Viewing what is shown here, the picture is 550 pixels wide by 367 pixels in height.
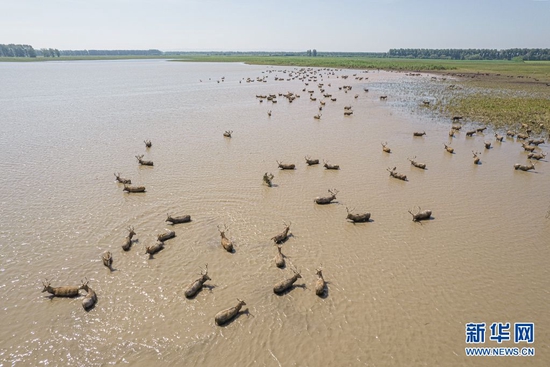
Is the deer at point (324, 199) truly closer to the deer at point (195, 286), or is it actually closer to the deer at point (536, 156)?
the deer at point (195, 286)

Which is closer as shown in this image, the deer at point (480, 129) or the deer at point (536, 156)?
the deer at point (536, 156)

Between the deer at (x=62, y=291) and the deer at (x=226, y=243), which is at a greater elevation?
the deer at (x=226, y=243)

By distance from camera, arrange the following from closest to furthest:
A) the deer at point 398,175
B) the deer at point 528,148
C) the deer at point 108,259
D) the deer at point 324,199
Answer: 1. the deer at point 108,259
2. the deer at point 324,199
3. the deer at point 398,175
4. the deer at point 528,148

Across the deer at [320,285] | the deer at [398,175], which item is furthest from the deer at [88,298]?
the deer at [398,175]

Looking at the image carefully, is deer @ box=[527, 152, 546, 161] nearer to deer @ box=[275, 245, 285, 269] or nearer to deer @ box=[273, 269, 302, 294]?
deer @ box=[275, 245, 285, 269]

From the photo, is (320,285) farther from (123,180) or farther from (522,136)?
(522,136)

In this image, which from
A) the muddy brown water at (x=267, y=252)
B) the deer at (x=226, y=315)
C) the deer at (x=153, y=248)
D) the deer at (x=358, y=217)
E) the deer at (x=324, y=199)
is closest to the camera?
the muddy brown water at (x=267, y=252)

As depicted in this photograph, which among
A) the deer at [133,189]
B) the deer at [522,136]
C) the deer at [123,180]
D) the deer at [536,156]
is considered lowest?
the deer at [133,189]

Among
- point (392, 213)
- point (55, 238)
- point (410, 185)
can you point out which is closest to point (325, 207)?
point (392, 213)
